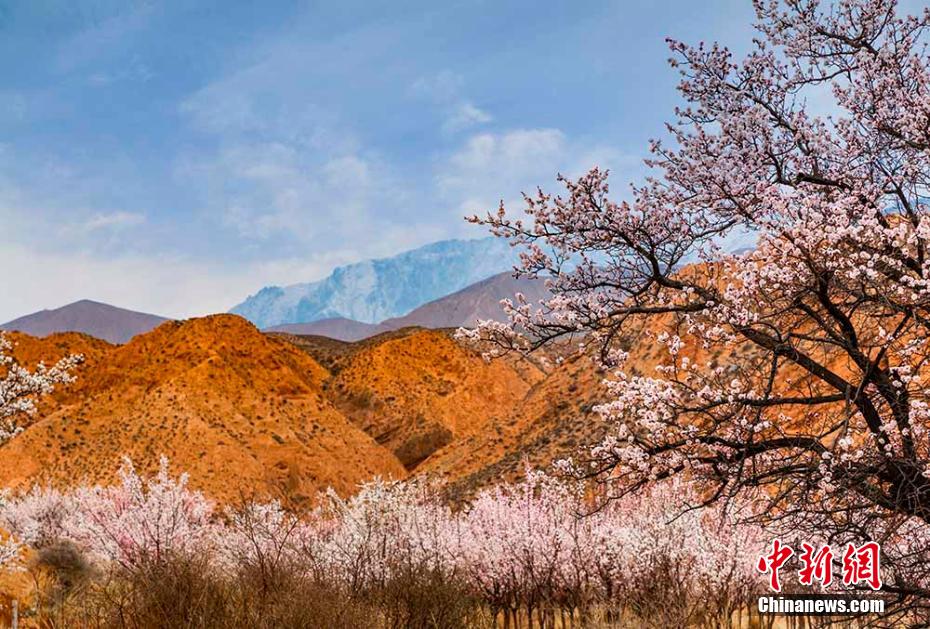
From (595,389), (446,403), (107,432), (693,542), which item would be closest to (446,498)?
(595,389)

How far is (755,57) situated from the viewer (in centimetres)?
965

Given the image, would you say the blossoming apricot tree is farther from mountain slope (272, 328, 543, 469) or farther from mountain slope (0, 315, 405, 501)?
mountain slope (272, 328, 543, 469)

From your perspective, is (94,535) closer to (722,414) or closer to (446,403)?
(722,414)

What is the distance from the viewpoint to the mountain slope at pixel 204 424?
143 feet

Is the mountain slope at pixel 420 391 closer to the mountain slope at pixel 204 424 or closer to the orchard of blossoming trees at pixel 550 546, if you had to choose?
the mountain slope at pixel 204 424

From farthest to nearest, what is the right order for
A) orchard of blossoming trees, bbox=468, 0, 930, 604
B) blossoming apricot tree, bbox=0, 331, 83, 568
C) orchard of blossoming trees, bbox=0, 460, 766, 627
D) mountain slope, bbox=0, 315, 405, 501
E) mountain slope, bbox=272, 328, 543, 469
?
mountain slope, bbox=272, 328, 543, 469 → mountain slope, bbox=0, 315, 405, 501 → orchard of blossoming trees, bbox=0, 460, 766, 627 → blossoming apricot tree, bbox=0, 331, 83, 568 → orchard of blossoming trees, bbox=468, 0, 930, 604

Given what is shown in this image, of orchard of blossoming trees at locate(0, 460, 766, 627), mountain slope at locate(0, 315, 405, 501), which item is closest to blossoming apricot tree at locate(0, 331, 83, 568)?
orchard of blossoming trees at locate(0, 460, 766, 627)

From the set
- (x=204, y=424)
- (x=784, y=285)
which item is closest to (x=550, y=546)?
(x=784, y=285)

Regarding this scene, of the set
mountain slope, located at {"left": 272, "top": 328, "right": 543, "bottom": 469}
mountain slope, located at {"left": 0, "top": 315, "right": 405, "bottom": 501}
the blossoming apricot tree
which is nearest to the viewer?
the blossoming apricot tree

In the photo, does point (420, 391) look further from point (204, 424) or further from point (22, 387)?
point (22, 387)

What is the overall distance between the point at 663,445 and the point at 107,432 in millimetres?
45994

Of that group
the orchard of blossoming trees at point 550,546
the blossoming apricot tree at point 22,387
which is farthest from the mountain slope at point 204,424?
the blossoming apricot tree at point 22,387

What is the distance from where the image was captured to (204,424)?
4694cm

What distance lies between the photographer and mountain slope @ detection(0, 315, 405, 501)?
4362 centimetres
